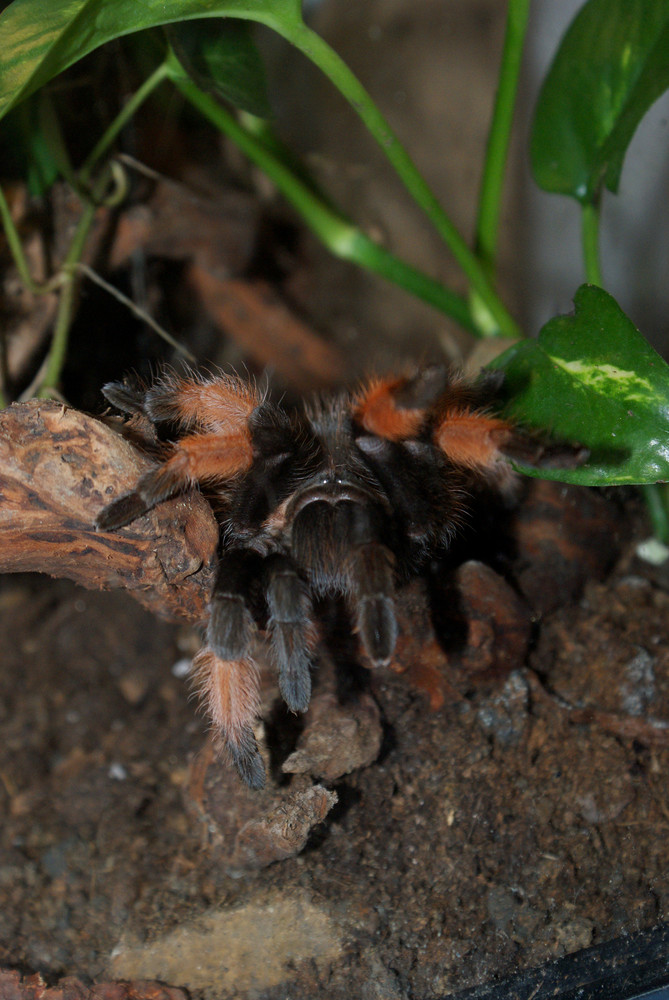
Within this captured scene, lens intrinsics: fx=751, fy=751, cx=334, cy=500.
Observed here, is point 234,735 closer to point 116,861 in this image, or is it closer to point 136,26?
point 116,861

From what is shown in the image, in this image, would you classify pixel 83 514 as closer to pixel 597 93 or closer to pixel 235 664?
pixel 235 664

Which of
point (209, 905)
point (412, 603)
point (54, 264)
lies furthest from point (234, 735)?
point (54, 264)

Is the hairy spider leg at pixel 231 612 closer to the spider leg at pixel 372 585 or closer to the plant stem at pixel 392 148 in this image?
the spider leg at pixel 372 585

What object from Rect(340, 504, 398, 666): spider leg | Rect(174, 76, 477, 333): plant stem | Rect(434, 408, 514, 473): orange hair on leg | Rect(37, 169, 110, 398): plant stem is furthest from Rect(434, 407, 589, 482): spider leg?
Rect(37, 169, 110, 398): plant stem

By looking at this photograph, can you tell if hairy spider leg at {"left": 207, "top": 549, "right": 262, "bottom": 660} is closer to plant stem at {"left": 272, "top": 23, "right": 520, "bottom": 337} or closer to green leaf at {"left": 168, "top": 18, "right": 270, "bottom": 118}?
plant stem at {"left": 272, "top": 23, "right": 520, "bottom": 337}

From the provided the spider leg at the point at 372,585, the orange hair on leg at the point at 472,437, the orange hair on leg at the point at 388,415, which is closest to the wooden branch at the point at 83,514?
the spider leg at the point at 372,585

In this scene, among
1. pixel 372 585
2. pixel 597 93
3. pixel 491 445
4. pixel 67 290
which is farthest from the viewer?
pixel 67 290

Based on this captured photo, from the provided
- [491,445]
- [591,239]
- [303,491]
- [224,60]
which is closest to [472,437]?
[491,445]

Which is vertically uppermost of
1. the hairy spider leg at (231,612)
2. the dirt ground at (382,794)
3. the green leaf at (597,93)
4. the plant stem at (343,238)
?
the green leaf at (597,93)
